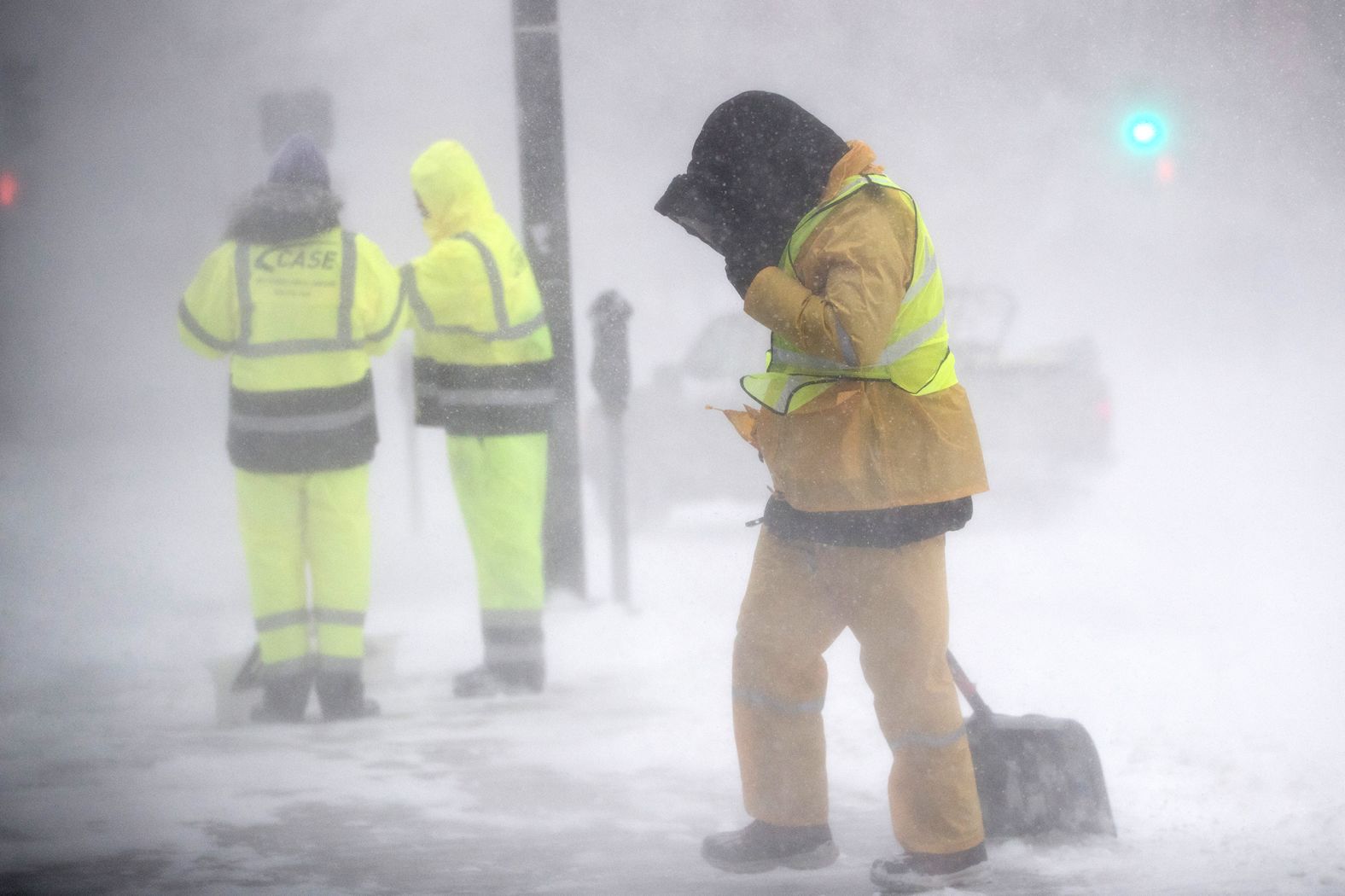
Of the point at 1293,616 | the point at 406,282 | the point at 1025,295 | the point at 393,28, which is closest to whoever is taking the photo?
the point at 406,282

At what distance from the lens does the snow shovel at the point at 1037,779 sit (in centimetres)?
217

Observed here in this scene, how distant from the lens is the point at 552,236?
3.52 metres

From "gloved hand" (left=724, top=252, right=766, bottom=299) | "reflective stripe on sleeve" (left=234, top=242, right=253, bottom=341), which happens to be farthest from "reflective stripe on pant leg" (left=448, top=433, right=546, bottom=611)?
"gloved hand" (left=724, top=252, right=766, bottom=299)

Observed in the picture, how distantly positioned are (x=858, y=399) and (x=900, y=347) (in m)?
0.11

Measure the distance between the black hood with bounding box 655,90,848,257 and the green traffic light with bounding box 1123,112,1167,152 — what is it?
8.55 feet

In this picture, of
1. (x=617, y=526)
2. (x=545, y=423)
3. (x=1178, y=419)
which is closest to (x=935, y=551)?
(x=545, y=423)

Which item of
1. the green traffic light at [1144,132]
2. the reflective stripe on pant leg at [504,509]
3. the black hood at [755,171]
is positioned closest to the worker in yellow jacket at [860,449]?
the black hood at [755,171]

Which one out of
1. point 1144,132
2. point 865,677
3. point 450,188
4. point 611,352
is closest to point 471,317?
point 450,188

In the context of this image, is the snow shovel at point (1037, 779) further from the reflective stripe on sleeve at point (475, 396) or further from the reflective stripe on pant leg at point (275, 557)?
the reflective stripe on pant leg at point (275, 557)

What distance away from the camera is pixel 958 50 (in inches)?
137

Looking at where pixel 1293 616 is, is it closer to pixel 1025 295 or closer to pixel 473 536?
pixel 473 536

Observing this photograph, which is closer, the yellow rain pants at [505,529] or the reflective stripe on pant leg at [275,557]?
the reflective stripe on pant leg at [275,557]

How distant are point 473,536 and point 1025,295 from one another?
8.05 m

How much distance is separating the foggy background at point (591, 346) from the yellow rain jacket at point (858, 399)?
2.55 feet
